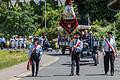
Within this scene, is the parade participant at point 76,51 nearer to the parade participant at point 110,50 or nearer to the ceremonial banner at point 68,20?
the parade participant at point 110,50

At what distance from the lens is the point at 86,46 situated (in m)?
25.9

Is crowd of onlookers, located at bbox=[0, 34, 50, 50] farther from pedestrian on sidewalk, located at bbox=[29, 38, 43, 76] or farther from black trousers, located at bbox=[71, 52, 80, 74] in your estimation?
pedestrian on sidewalk, located at bbox=[29, 38, 43, 76]

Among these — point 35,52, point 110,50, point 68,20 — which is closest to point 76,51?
point 110,50

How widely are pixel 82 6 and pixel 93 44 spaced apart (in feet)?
176

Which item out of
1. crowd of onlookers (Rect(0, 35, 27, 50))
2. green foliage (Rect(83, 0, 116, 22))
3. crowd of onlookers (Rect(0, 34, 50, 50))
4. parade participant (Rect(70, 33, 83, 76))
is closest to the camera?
parade participant (Rect(70, 33, 83, 76))

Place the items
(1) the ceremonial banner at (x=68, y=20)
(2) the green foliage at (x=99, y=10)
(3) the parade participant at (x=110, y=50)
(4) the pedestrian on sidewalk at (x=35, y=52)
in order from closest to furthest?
1. (4) the pedestrian on sidewalk at (x=35, y=52)
2. (3) the parade participant at (x=110, y=50)
3. (1) the ceremonial banner at (x=68, y=20)
4. (2) the green foliage at (x=99, y=10)

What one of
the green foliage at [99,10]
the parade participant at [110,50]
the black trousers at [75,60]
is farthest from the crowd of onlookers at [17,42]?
the parade participant at [110,50]

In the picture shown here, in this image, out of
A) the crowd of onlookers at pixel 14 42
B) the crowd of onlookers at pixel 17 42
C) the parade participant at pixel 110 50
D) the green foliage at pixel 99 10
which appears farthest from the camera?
the green foliage at pixel 99 10

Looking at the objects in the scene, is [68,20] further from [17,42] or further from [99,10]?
[99,10]

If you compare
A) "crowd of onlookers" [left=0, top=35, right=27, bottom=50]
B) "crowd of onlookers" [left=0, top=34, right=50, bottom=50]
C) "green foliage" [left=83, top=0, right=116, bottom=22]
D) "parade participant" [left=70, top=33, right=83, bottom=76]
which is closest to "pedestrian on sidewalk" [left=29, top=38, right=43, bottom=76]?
"parade participant" [left=70, top=33, right=83, bottom=76]

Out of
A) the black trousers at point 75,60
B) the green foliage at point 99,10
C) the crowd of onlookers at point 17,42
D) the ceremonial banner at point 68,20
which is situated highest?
the green foliage at point 99,10

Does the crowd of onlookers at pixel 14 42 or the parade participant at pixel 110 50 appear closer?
the parade participant at pixel 110 50

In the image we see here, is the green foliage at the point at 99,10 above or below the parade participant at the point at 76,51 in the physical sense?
above

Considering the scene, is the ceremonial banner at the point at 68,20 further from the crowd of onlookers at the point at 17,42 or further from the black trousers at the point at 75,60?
the crowd of onlookers at the point at 17,42
